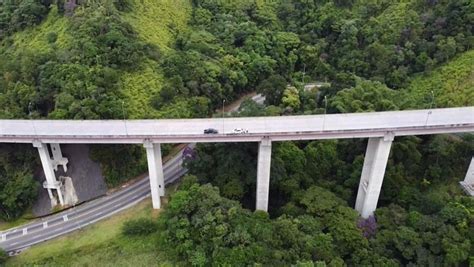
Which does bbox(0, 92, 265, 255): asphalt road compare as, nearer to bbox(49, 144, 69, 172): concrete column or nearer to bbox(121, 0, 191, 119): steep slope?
bbox(49, 144, 69, 172): concrete column

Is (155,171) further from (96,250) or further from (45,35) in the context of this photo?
(45,35)

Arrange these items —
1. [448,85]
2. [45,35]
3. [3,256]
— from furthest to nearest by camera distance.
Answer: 1. [45,35]
2. [448,85]
3. [3,256]

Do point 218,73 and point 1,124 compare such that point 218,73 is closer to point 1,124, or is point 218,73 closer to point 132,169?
point 132,169

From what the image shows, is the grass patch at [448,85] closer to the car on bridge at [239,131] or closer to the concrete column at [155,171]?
the car on bridge at [239,131]

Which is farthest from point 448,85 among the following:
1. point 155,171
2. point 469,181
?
point 155,171

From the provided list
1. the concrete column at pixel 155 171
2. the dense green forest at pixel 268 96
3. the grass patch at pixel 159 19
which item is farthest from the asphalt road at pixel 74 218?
the grass patch at pixel 159 19
